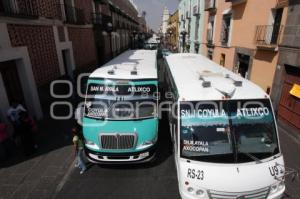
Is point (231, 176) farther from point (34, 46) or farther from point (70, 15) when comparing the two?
point (70, 15)

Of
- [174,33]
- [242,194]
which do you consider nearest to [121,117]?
[242,194]

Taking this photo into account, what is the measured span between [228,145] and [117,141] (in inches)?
113

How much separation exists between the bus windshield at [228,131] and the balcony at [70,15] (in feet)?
36.3

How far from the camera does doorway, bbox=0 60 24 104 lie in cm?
749

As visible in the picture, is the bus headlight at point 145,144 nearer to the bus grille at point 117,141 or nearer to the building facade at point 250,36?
the bus grille at point 117,141

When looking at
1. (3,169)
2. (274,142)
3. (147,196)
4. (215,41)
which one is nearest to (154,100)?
(147,196)

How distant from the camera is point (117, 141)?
5348 millimetres

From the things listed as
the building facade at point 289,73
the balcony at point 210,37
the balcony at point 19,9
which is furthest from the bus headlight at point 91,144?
the balcony at point 210,37

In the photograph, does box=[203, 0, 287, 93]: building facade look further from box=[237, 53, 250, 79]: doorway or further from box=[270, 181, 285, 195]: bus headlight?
box=[270, 181, 285, 195]: bus headlight

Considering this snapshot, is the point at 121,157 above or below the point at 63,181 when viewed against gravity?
above

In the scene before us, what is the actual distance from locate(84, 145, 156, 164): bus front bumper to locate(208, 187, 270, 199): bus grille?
85.7 inches

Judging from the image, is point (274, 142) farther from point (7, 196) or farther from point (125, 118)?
point (7, 196)

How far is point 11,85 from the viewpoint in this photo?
7.91m

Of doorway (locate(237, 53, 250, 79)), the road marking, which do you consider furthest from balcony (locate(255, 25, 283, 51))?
the road marking
